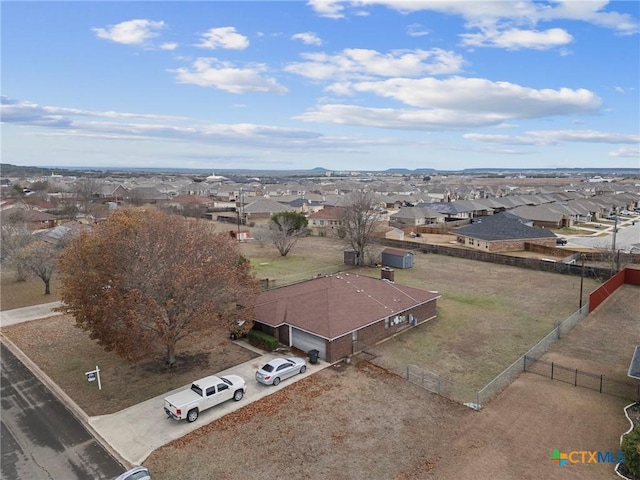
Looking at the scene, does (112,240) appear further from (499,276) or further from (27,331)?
(499,276)

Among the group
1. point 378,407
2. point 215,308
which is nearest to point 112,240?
point 215,308

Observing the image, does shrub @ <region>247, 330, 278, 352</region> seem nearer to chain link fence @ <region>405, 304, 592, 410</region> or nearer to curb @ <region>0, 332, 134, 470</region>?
chain link fence @ <region>405, 304, 592, 410</region>

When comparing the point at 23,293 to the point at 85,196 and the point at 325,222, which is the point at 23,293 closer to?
the point at 325,222

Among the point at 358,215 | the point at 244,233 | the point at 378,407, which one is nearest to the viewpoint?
the point at 378,407

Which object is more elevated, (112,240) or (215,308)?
(112,240)

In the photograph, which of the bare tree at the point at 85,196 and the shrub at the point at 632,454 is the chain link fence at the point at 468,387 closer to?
the shrub at the point at 632,454

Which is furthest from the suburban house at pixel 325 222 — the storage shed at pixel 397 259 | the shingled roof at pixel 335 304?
the shingled roof at pixel 335 304

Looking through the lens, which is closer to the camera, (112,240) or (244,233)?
(112,240)
